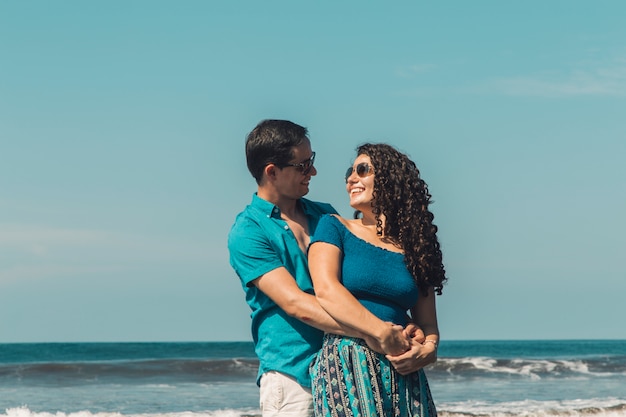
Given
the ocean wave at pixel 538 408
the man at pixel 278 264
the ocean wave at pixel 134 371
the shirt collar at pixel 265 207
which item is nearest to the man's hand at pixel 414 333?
the man at pixel 278 264

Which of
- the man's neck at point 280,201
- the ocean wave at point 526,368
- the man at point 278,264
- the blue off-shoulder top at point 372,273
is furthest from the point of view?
the ocean wave at point 526,368

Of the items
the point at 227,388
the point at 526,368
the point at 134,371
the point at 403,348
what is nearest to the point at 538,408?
the point at 227,388

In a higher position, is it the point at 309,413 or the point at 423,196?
the point at 423,196

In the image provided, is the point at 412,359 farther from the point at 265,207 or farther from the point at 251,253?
the point at 265,207

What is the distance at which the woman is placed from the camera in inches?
132

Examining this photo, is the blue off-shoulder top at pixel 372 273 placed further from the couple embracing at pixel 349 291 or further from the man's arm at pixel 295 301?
the man's arm at pixel 295 301

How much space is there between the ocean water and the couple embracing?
9022mm

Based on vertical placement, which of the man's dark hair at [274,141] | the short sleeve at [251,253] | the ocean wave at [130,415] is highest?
the man's dark hair at [274,141]

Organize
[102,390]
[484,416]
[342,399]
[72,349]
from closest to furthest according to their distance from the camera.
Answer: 1. [342,399]
2. [484,416]
3. [102,390]
4. [72,349]

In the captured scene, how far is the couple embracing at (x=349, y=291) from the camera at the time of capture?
337 cm

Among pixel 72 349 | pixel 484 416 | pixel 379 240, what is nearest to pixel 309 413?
pixel 379 240

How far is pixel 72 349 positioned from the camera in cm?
3528

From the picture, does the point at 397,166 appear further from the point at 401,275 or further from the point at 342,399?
the point at 342,399

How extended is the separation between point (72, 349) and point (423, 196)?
3341 centimetres
